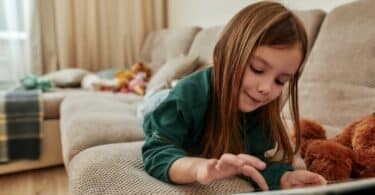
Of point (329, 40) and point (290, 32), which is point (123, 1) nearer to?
point (329, 40)

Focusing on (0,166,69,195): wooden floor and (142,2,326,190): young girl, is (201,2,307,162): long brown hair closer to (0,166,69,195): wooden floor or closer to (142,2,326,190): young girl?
(142,2,326,190): young girl

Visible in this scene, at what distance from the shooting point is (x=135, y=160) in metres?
0.79

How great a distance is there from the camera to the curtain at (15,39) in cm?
292

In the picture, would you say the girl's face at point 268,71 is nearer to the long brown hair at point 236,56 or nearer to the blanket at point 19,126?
the long brown hair at point 236,56

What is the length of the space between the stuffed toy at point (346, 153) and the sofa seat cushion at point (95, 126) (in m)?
0.58

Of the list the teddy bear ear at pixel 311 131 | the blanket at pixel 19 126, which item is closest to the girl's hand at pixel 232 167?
the teddy bear ear at pixel 311 131

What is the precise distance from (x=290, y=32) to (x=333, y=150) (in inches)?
10.8

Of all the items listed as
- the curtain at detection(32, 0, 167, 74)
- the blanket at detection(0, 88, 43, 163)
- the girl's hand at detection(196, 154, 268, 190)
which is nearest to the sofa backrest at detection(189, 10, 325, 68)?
the girl's hand at detection(196, 154, 268, 190)

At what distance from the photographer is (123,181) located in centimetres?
65

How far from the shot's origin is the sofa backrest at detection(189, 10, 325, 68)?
142 centimetres

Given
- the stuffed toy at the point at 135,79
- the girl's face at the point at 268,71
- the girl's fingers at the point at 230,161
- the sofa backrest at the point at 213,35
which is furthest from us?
the stuffed toy at the point at 135,79

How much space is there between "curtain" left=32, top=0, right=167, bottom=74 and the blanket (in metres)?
1.13

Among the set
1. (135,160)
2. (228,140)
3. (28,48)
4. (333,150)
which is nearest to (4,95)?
(28,48)

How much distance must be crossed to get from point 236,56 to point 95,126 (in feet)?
2.23
